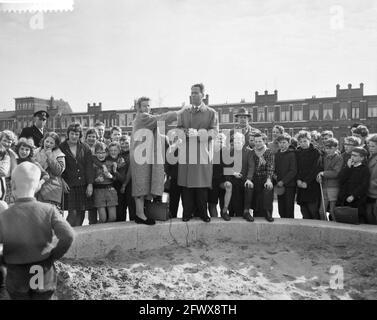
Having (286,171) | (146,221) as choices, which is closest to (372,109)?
(286,171)

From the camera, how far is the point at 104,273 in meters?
4.25

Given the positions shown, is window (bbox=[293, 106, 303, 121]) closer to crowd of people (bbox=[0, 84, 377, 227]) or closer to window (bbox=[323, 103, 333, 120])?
window (bbox=[323, 103, 333, 120])

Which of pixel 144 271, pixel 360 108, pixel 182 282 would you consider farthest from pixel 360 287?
pixel 360 108

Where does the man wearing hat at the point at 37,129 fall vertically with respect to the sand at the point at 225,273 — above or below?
above

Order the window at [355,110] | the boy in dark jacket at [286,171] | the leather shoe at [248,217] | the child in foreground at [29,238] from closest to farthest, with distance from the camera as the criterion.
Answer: the child in foreground at [29,238]
the leather shoe at [248,217]
the boy in dark jacket at [286,171]
the window at [355,110]

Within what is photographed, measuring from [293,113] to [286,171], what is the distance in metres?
41.8

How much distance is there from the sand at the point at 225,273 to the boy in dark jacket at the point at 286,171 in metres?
0.88

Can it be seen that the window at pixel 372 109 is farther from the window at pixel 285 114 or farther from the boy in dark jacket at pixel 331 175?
the boy in dark jacket at pixel 331 175

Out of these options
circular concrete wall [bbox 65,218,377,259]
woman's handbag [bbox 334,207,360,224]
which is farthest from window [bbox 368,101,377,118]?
circular concrete wall [bbox 65,218,377,259]

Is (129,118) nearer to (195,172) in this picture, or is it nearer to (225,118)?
(225,118)

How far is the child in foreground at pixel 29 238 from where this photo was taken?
262 cm

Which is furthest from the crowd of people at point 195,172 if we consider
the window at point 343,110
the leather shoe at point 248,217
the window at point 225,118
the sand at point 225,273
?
the window at point 225,118

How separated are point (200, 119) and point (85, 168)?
6.04 ft
